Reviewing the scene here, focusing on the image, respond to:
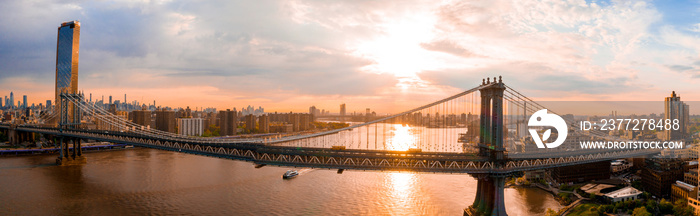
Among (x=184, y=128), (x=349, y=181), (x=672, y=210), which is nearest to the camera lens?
(x=672, y=210)

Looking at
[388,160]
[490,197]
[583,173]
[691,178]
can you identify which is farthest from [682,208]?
[388,160]

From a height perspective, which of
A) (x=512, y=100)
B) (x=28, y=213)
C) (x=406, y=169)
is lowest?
(x=28, y=213)

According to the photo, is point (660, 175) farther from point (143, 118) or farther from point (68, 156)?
point (143, 118)

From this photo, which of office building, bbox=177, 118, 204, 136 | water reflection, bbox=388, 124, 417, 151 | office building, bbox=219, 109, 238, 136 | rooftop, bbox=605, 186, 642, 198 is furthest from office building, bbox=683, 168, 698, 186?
office building, bbox=177, 118, 204, 136

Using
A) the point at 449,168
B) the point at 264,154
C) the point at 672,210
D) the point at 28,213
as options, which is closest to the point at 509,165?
the point at 449,168

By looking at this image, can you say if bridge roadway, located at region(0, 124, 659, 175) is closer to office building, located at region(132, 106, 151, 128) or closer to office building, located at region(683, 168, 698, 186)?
office building, located at region(683, 168, 698, 186)

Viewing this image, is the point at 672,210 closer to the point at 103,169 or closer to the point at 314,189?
the point at 314,189

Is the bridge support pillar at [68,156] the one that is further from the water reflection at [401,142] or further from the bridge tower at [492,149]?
the bridge tower at [492,149]
